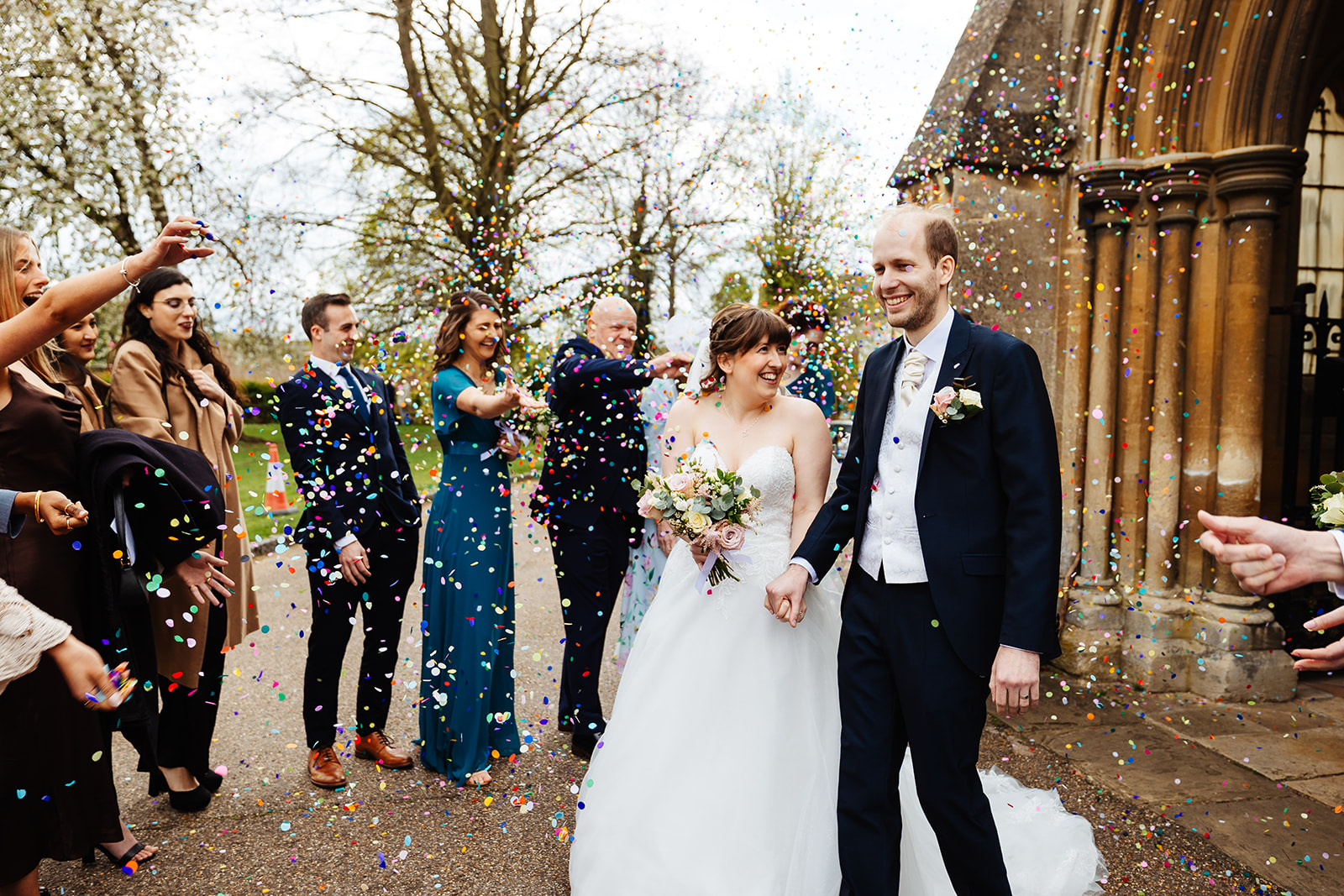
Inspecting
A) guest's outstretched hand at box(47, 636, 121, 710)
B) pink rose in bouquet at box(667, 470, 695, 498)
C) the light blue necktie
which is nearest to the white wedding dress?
pink rose in bouquet at box(667, 470, 695, 498)

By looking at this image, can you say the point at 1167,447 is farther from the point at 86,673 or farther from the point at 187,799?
the point at 187,799

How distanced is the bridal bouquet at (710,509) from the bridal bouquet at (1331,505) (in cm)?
178

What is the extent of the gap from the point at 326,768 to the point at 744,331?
293cm

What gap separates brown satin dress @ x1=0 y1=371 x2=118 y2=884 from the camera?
2.75 m

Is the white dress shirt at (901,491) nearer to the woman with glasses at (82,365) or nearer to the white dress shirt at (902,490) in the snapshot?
the white dress shirt at (902,490)

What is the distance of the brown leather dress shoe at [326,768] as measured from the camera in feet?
13.3

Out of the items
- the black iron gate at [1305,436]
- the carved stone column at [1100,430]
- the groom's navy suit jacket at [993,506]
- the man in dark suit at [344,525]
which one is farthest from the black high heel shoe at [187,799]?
the black iron gate at [1305,436]

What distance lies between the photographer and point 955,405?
2531mm

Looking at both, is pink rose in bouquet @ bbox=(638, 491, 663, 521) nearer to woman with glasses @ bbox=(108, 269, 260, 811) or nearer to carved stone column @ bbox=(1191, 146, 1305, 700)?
woman with glasses @ bbox=(108, 269, 260, 811)

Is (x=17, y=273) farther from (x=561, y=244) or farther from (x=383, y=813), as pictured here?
(x=561, y=244)

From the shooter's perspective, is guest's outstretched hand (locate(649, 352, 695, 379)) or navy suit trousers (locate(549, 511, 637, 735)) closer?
guest's outstretched hand (locate(649, 352, 695, 379))

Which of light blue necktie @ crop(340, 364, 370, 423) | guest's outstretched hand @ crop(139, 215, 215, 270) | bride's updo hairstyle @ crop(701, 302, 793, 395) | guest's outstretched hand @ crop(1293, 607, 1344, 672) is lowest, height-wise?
guest's outstretched hand @ crop(1293, 607, 1344, 672)

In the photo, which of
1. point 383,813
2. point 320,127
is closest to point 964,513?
point 383,813

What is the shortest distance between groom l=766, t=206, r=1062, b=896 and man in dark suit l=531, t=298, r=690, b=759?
6.04 ft
